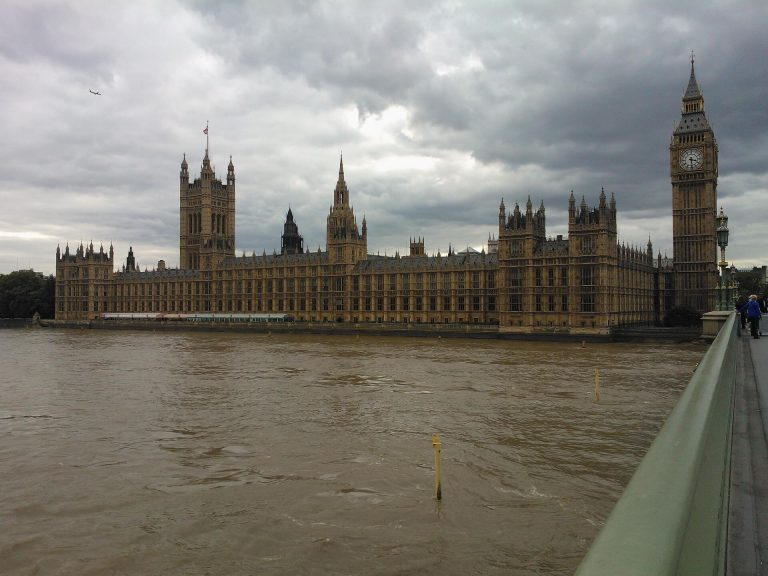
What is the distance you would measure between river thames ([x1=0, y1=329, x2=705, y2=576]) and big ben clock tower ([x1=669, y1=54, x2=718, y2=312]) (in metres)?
59.0

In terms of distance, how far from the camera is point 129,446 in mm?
21125

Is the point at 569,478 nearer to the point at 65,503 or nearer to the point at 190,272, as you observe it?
the point at 65,503

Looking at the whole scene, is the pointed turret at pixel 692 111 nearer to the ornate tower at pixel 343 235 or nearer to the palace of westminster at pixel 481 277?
the palace of westminster at pixel 481 277

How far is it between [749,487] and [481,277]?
87607 millimetres

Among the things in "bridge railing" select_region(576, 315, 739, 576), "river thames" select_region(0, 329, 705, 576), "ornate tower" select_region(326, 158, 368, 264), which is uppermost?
"ornate tower" select_region(326, 158, 368, 264)

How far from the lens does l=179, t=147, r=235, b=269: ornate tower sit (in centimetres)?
14712

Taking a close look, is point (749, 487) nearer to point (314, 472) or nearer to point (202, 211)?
point (314, 472)

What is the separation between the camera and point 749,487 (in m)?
5.10

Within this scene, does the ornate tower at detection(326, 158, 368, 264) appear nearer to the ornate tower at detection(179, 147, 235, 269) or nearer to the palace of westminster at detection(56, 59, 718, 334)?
the palace of westminster at detection(56, 59, 718, 334)

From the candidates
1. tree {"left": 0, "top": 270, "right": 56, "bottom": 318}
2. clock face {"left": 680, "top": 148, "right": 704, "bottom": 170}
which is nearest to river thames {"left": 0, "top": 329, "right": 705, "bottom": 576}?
clock face {"left": 680, "top": 148, "right": 704, "bottom": 170}

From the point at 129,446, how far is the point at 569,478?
46.0 ft

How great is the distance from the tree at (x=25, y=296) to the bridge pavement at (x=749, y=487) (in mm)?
156094

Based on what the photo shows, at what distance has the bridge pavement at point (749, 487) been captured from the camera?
11.9 ft

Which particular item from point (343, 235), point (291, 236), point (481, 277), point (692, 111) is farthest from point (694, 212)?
point (291, 236)
